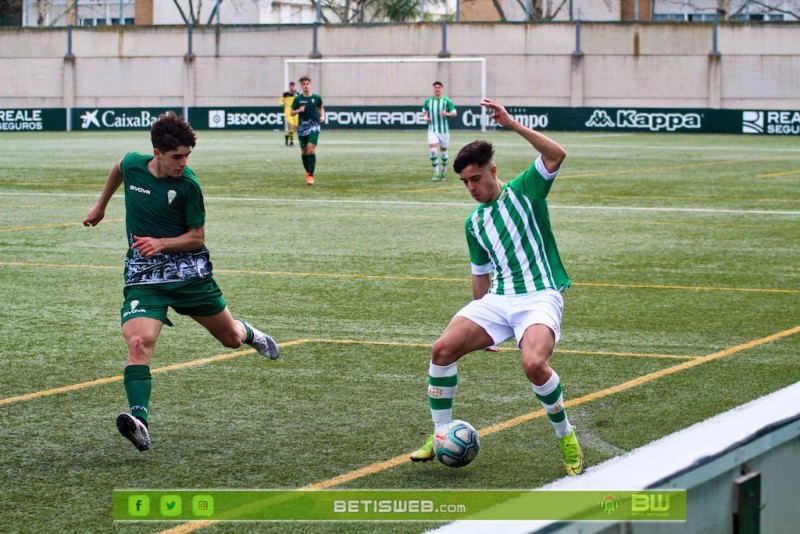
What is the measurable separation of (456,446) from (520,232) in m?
1.10

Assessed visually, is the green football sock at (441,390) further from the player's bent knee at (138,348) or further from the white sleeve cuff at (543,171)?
the player's bent knee at (138,348)

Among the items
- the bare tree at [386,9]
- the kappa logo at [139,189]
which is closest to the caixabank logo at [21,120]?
the bare tree at [386,9]

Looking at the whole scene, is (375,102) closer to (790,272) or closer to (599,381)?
(790,272)

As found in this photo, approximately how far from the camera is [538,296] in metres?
6.64

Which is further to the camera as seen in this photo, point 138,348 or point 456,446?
point 138,348

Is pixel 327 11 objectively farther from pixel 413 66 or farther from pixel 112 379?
pixel 112 379

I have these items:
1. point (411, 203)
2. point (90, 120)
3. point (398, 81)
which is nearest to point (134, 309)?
point (411, 203)

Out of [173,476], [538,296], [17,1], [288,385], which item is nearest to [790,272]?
[288,385]

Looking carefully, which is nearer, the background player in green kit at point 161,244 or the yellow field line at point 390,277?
the background player in green kit at point 161,244

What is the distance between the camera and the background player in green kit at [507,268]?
655 cm

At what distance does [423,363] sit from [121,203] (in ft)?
44.5

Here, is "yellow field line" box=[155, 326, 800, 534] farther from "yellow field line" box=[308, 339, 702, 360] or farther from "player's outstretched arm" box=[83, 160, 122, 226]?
"player's outstretched arm" box=[83, 160, 122, 226]

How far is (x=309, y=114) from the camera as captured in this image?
27688 millimetres

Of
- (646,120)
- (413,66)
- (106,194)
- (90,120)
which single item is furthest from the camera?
(413,66)
